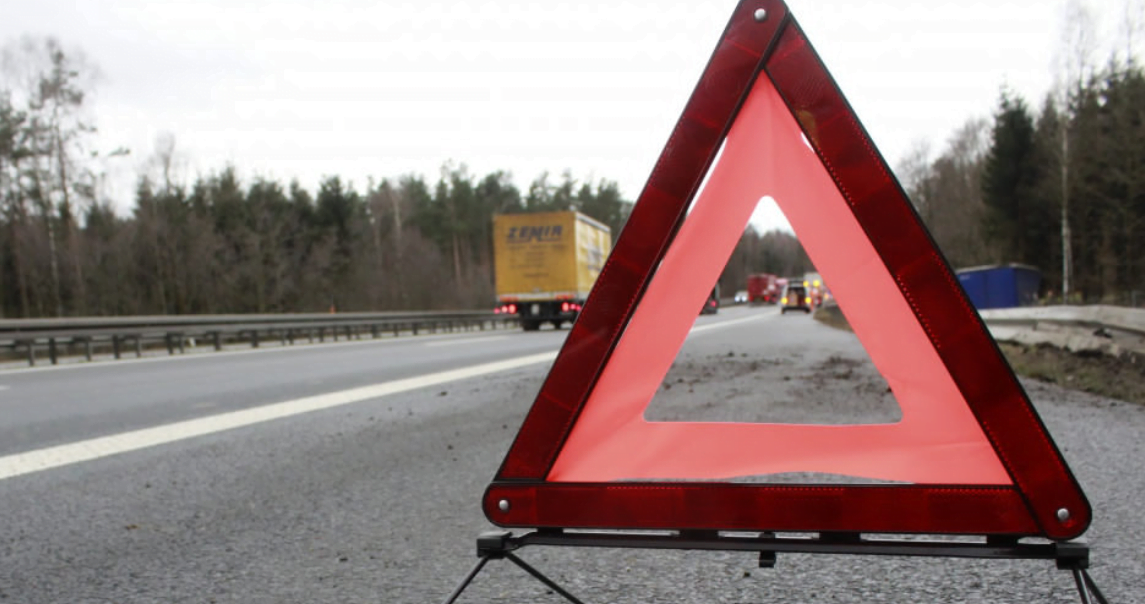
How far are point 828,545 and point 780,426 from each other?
1.17ft

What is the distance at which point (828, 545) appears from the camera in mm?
1864

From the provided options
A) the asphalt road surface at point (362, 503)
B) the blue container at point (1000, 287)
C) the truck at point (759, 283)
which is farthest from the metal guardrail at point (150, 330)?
the blue container at point (1000, 287)

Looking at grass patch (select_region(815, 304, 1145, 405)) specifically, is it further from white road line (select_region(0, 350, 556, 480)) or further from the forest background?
the forest background

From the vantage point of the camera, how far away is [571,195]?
83750 mm

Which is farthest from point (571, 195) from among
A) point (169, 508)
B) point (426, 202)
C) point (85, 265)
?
point (169, 508)

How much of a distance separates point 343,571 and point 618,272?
1554mm

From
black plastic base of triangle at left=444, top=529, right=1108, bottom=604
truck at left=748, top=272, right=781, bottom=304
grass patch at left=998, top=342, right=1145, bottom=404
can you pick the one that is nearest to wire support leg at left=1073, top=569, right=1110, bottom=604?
black plastic base of triangle at left=444, top=529, right=1108, bottom=604

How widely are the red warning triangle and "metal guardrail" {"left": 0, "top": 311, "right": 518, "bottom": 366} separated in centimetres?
1530

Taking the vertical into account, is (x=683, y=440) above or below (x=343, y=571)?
above

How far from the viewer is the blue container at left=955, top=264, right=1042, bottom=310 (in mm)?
31406

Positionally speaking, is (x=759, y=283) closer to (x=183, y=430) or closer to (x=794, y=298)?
(x=183, y=430)

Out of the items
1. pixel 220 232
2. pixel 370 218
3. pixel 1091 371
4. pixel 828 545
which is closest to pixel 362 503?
pixel 828 545

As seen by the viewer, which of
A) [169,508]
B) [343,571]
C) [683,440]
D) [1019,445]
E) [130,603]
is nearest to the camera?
[1019,445]

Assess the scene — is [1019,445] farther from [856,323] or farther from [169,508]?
[169,508]
